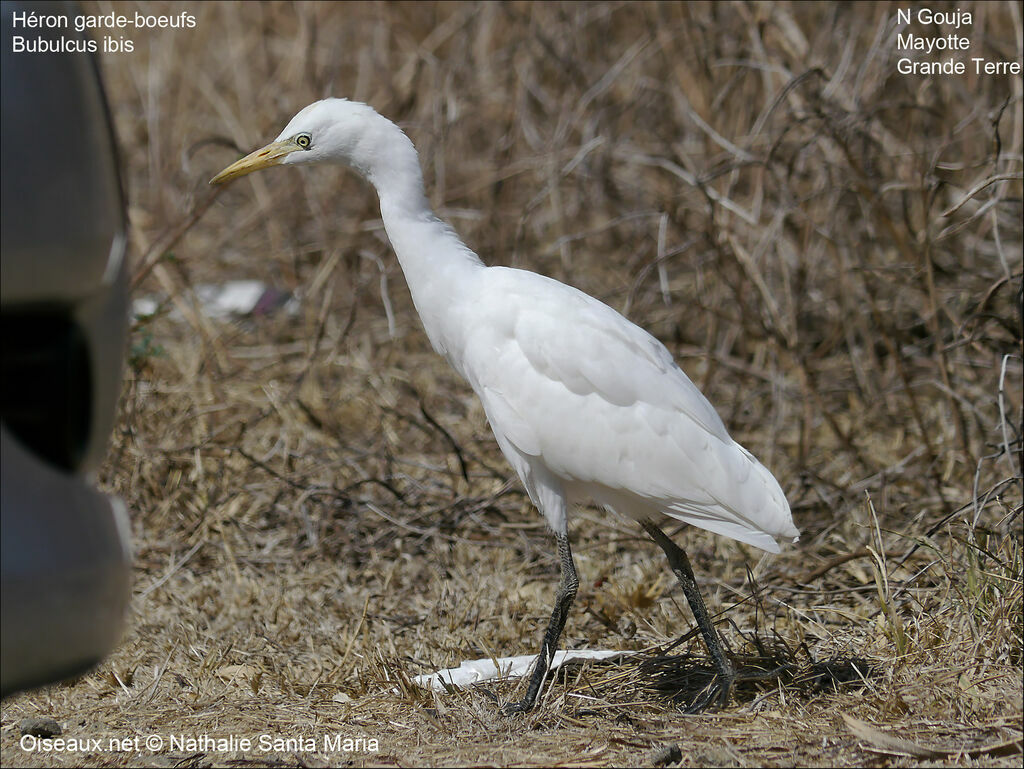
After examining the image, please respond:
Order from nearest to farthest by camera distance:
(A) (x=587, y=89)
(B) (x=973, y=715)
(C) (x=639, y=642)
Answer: (B) (x=973, y=715) < (C) (x=639, y=642) < (A) (x=587, y=89)

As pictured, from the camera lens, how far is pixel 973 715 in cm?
249

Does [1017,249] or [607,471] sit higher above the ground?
[1017,249]

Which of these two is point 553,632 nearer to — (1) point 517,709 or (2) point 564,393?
(1) point 517,709

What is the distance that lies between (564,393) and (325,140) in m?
1.00

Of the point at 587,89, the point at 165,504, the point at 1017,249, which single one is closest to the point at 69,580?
the point at 165,504

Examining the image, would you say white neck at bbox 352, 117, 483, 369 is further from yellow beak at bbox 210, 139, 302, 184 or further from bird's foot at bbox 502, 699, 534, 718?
bird's foot at bbox 502, 699, 534, 718

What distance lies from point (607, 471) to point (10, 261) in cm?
174

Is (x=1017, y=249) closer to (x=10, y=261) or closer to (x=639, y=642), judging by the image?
(x=639, y=642)

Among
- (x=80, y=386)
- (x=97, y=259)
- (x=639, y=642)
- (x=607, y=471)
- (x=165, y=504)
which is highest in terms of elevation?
(x=97, y=259)

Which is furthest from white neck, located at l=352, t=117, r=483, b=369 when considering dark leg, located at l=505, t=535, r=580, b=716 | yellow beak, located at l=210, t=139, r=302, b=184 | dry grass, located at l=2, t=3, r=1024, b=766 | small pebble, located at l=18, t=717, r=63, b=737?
small pebble, located at l=18, t=717, r=63, b=737

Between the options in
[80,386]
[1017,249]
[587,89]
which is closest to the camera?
[80,386]

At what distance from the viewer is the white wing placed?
302cm

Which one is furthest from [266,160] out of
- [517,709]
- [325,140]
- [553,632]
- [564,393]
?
[517,709]

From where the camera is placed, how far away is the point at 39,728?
2678 millimetres
